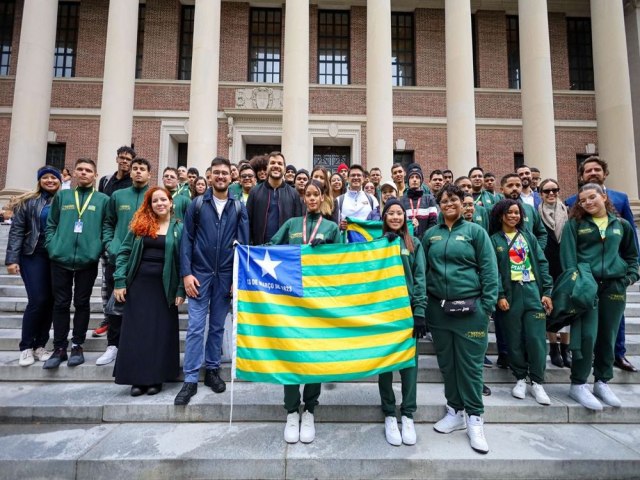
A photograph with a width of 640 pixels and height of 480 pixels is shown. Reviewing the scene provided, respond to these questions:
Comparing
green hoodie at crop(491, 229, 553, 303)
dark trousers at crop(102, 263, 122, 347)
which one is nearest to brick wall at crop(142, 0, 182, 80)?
dark trousers at crop(102, 263, 122, 347)

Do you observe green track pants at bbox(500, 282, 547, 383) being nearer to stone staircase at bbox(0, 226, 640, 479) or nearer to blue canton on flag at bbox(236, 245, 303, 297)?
stone staircase at bbox(0, 226, 640, 479)

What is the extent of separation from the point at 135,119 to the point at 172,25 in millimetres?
4781

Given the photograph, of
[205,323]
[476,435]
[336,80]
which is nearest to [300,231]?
[205,323]

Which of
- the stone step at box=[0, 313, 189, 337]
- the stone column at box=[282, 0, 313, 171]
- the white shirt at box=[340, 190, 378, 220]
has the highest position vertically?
the stone column at box=[282, 0, 313, 171]

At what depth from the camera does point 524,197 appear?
20.4 feet

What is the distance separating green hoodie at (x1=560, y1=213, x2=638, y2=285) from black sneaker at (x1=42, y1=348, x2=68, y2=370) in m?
6.25

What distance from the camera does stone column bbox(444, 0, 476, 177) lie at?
1291cm

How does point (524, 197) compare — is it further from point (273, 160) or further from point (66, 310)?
point (66, 310)

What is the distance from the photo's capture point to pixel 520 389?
14.3 feet

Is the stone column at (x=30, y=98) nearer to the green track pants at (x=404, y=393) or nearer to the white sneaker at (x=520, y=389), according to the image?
the green track pants at (x=404, y=393)

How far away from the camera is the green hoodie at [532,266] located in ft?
14.3

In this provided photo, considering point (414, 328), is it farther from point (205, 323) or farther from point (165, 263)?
point (165, 263)

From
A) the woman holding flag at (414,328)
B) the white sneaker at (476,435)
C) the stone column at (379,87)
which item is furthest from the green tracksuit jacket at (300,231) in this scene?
the stone column at (379,87)

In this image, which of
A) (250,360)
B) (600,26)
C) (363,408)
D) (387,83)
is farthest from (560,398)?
(600,26)
